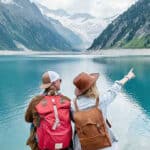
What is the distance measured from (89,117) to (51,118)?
0.72 meters

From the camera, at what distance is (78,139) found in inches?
320

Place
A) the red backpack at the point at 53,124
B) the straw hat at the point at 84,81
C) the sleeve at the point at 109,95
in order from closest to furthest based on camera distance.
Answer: the red backpack at the point at 53,124 < the straw hat at the point at 84,81 < the sleeve at the point at 109,95

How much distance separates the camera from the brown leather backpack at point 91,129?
7.93 m

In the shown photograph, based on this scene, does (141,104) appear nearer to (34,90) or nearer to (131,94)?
(131,94)

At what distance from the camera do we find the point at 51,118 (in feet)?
25.9

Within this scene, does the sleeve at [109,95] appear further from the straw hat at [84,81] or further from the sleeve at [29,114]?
the sleeve at [29,114]

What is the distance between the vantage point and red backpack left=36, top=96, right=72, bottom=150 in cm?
791

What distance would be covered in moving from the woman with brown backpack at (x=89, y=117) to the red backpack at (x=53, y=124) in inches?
7.7

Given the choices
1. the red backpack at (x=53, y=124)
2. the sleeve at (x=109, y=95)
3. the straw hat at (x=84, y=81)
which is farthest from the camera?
the sleeve at (x=109, y=95)

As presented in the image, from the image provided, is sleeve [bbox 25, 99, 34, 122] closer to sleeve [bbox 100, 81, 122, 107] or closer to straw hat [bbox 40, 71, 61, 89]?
straw hat [bbox 40, 71, 61, 89]

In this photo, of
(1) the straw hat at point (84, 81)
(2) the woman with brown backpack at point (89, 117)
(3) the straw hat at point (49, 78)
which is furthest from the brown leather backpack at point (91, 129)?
(3) the straw hat at point (49, 78)

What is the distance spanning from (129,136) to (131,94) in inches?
1113

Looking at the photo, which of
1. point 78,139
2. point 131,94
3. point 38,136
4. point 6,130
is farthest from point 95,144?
point 131,94

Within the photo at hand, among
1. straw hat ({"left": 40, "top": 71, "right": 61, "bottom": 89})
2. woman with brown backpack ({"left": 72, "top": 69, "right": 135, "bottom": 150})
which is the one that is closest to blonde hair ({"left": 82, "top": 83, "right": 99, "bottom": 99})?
woman with brown backpack ({"left": 72, "top": 69, "right": 135, "bottom": 150})
